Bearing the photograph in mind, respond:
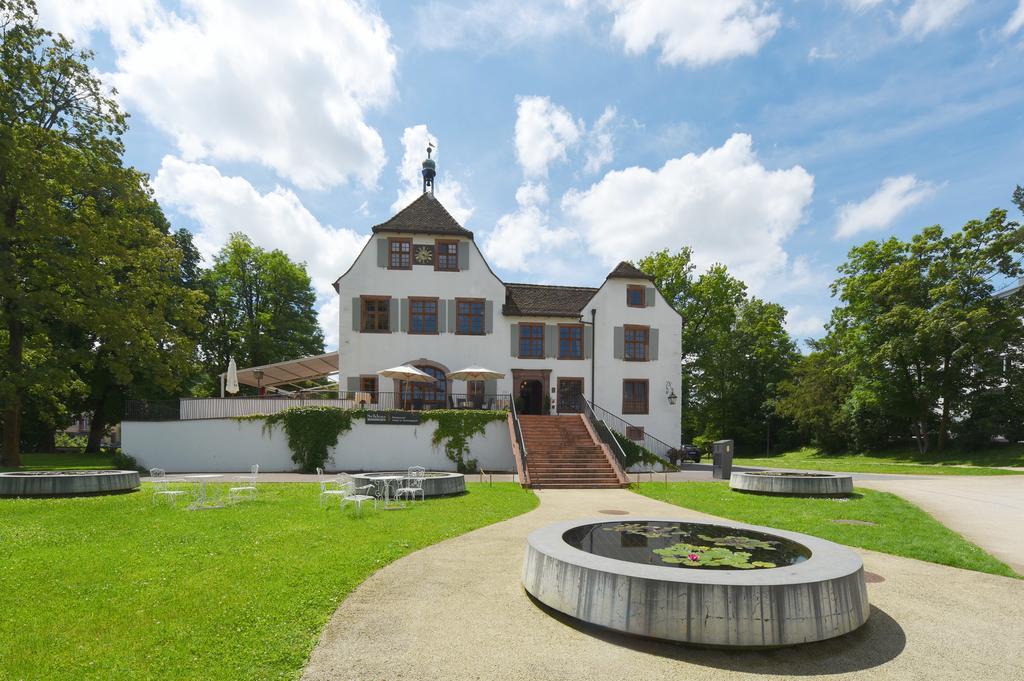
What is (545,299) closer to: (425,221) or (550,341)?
(550,341)

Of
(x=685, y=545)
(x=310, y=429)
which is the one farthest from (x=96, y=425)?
(x=685, y=545)

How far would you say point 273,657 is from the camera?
4441mm

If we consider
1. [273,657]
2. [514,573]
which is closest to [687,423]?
[514,573]

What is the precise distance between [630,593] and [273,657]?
3.15 metres

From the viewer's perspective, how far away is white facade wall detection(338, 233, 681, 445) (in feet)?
81.8

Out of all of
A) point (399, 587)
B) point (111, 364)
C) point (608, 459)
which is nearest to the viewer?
point (399, 587)

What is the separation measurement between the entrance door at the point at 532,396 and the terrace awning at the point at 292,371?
9.36 m

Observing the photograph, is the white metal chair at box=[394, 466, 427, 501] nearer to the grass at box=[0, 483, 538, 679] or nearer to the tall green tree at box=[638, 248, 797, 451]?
the grass at box=[0, 483, 538, 679]

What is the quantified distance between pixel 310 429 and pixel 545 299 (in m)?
13.3

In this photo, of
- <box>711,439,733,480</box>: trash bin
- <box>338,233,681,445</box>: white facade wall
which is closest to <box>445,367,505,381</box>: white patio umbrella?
<box>338,233,681,445</box>: white facade wall

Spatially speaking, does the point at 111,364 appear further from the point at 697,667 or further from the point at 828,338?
the point at 828,338

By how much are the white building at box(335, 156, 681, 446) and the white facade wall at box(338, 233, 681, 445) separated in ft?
0.16

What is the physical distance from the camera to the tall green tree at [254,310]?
35875mm

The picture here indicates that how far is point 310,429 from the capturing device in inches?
838
